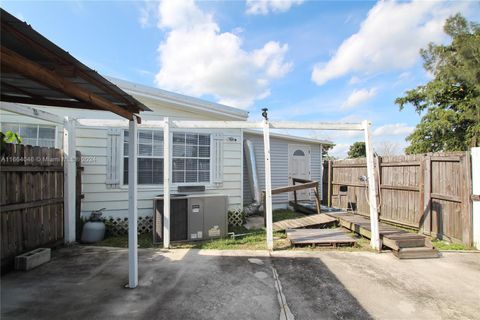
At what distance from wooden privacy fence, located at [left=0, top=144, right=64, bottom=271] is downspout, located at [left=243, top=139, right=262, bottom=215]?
5.07 m

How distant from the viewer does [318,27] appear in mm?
7113

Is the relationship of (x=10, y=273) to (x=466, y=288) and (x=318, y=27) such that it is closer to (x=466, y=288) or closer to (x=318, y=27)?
(x=466, y=288)

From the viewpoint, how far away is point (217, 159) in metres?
6.86

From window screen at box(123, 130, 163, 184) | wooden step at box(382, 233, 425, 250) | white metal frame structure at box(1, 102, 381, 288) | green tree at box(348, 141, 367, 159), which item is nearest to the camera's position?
wooden step at box(382, 233, 425, 250)

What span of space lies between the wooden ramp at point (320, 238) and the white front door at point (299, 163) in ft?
15.9

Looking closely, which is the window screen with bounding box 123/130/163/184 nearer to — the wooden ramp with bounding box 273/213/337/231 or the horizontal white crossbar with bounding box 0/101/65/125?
the horizontal white crossbar with bounding box 0/101/65/125

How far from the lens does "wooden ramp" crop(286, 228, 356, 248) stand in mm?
4984

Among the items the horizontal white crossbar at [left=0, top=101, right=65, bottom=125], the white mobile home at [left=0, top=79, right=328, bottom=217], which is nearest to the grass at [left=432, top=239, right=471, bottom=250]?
the white mobile home at [left=0, top=79, right=328, bottom=217]

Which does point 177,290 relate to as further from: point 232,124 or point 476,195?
point 476,195

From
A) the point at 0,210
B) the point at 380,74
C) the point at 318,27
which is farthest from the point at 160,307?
the point at 380,74

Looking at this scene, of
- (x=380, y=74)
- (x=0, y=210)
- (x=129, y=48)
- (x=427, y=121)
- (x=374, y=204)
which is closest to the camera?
(x=0, y=210)

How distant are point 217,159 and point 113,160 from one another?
261 cm

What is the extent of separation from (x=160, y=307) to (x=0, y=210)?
2857mm

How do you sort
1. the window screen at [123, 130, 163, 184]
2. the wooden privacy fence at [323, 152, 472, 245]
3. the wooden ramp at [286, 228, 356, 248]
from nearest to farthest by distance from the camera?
the wooden privacy fence at [323, 152, 472, 245]
the wooden ramp at [286, 228, 356, 248]
the window screen at [123, 130, 163, 184]
